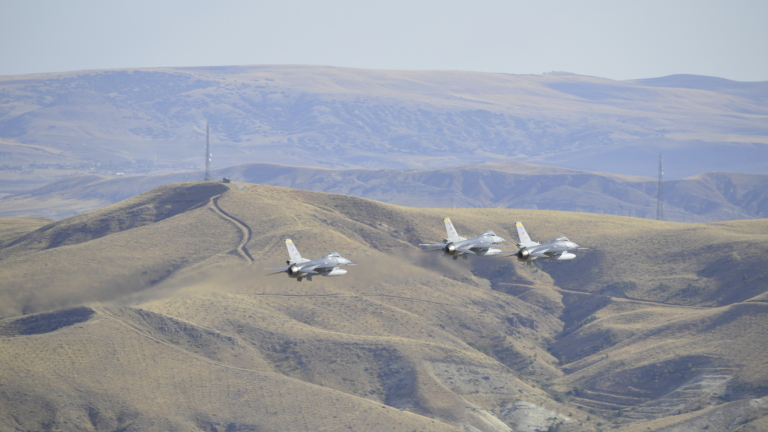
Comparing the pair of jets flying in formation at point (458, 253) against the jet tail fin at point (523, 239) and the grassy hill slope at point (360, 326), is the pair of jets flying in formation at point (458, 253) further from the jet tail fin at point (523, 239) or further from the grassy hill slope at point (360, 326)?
the grassy hill slope at point (360, 326)

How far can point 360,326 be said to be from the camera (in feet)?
481

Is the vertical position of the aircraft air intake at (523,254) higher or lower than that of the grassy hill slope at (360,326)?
higher

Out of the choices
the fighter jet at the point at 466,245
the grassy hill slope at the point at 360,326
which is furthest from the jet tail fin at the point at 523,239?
the grassy hill slope at the point at 360,326

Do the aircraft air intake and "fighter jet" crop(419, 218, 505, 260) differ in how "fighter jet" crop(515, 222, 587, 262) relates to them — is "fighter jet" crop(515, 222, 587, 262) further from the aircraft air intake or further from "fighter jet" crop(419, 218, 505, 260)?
"fighter jet" crop(419, 218, 505, 260)

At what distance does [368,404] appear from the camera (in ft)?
403

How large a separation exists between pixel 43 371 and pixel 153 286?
2158 centimetres

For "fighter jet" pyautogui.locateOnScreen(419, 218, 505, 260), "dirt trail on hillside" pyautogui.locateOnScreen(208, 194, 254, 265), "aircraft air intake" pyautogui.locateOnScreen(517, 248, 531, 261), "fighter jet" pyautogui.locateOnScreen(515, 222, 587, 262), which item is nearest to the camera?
"fighter jet" pyautogui.locateOnScreen(419, 218, 505, 260)

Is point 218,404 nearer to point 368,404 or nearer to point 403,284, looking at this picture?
point 368,404

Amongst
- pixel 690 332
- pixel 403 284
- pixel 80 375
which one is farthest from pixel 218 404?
pixel 690 332

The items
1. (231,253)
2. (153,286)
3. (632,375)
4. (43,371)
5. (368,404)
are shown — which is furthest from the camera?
(231,253)

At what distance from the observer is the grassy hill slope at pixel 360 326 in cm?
11800

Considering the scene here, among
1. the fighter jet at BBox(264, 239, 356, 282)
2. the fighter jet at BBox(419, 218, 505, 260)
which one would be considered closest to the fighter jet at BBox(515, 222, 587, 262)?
the fighter jet at BBox(419, 218, 505, 260)

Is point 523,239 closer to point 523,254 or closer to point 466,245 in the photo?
point 523,254

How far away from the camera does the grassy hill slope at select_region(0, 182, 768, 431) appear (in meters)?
118
